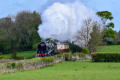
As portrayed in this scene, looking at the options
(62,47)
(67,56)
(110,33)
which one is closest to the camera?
(67,56)

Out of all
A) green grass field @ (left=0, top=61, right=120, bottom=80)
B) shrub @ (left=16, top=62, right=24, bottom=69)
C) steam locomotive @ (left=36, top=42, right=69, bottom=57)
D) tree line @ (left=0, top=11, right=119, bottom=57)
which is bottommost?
green grass field @ (left=0, top=61, right=120, bottom=80)

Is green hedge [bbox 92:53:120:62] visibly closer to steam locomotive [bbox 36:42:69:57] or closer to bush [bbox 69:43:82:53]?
steam locomotive [bbox 36:42:69:57]

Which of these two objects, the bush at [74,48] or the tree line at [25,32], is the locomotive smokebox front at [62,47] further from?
the tree line at [25,32]

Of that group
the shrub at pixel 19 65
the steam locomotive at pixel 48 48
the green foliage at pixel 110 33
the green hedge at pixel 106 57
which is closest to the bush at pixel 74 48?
the steam locomotive at pixel 48 48

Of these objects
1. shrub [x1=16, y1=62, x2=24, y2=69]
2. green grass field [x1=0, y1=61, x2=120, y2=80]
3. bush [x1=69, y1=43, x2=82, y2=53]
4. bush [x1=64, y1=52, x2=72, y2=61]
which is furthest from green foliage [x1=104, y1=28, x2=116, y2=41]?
shrub [x1=16, y1=62, x2=24, y2=69]

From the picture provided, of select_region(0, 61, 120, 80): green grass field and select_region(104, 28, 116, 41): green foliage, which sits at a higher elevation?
select_region(104, 28, 116, 41): green foliage

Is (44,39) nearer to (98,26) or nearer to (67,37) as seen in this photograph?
(67,37)

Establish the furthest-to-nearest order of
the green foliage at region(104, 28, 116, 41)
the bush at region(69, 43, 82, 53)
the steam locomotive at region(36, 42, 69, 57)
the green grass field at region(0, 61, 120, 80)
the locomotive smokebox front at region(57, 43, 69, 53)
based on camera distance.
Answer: the green foliage at region(104, 28, 116, 41)
the bush at region(69, 43, 82, 53)
the locomotive smokebox front at region(57, 43, 69, 53)
the steam locomotive at region(36, 42, 69, 57)
the green grass field at region(0, 61, 120, 80)

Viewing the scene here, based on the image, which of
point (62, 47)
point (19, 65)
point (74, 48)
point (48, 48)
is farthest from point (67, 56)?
point (19, 65)

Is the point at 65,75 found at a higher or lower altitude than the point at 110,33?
lower

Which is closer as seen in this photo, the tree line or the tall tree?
the tree line

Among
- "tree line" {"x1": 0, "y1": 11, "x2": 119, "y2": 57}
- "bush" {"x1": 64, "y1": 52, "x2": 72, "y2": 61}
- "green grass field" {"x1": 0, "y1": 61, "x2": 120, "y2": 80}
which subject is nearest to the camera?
"green grass field" {"x1": 0, "y1": 61, "x2": 120, "y2": 80}

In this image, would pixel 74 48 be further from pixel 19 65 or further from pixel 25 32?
pixel 19 65

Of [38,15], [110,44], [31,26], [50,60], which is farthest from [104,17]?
[50,60]
